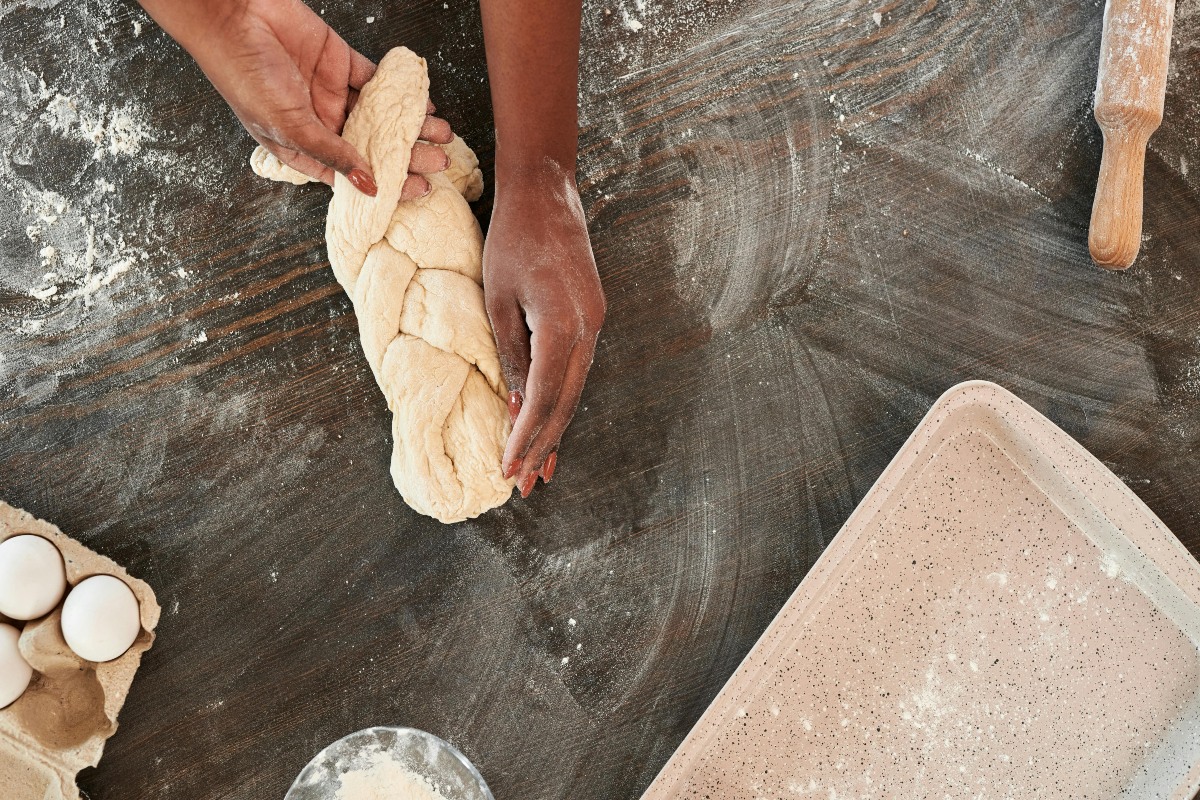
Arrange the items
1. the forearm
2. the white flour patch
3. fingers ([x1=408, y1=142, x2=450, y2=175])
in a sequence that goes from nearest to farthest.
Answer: the forearm
fingers ([x1=408, y1=142, x2=450, y2=175])
the white flour patch

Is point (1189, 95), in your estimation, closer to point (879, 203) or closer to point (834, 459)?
point (879, 203)

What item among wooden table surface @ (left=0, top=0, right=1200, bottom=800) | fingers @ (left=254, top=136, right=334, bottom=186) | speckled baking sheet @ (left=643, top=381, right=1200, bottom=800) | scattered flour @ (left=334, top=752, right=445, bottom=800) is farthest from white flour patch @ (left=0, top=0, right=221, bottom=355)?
speckled baking sheet @ (left=643, top=381, right=1200, bottom=800)

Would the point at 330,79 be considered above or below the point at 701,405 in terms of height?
above

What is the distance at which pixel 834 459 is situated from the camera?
1370 mm

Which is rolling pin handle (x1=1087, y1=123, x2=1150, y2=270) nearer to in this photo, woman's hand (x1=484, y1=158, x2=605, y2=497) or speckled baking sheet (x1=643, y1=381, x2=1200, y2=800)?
speckled baking sheet (x1=643, y1=381, x2=1200, y2=800)

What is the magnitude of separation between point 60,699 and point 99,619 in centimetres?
19

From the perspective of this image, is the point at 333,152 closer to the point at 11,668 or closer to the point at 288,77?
the point at 288,77

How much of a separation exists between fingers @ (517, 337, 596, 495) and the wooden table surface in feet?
0.30

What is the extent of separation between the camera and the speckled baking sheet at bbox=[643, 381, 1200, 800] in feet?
4.29

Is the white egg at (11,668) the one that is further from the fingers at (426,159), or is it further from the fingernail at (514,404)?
the fingers at (426,159)

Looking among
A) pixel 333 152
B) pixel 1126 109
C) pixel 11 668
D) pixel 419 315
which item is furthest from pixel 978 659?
pixel 11 668

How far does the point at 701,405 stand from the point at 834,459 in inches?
9.8

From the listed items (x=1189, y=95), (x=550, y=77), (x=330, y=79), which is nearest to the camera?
(x=550, y=77)

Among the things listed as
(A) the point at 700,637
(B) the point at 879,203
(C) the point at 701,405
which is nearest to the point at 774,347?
(C) the point at 701,405
